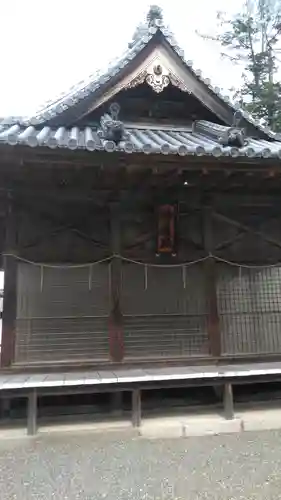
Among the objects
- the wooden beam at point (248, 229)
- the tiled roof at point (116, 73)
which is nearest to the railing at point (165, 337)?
the wooden beam at point (248, 229)

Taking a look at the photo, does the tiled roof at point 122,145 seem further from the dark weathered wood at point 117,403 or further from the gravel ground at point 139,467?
the gravel ground at point 139,467

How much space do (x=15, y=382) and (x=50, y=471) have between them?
123 cm

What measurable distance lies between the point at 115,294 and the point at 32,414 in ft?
6.14

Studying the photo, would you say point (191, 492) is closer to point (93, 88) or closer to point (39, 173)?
point (39, 173)

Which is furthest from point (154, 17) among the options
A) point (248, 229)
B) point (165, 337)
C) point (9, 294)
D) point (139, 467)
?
point (139, 467)

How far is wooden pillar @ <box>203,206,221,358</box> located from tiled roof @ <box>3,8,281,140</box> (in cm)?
208

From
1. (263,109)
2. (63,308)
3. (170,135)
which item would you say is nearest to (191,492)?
(63,308)

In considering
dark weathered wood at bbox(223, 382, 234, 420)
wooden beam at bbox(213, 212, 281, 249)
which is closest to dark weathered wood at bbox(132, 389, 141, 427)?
dark weathered wood at bbox(223, 382, 234, 420)

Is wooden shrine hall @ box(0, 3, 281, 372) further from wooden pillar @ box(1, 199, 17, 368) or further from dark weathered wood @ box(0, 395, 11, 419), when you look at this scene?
dark weathered wood @ box(0, 395, 11, 419)

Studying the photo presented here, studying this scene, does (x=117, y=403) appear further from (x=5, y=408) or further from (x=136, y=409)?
(x=5, y=408)

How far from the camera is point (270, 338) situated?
630 cm

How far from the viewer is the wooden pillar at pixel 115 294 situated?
579 cm

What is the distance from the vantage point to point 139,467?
13.4ft

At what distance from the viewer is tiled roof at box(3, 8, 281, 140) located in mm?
6082
